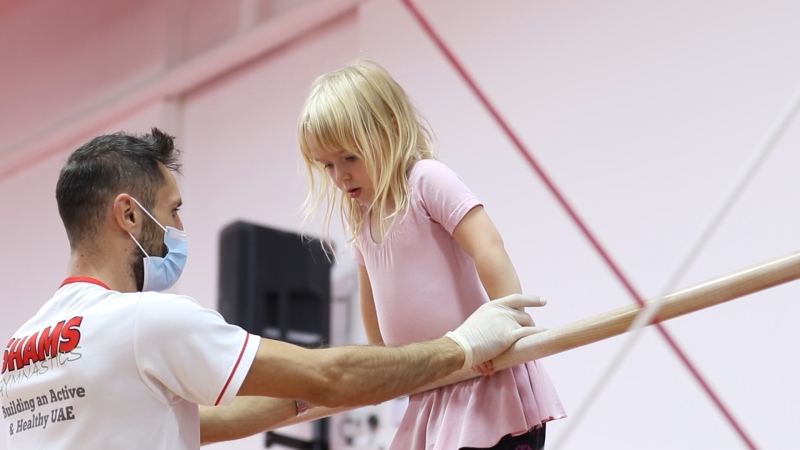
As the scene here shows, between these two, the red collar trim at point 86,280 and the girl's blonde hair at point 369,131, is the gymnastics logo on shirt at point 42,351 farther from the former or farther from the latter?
the girl's blonde hair at point 369,131

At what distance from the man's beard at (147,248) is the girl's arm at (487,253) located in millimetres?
474

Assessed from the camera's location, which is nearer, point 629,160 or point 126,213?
point 126,213

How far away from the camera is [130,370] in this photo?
155 cm

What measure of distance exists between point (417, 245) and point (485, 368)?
0.79ft

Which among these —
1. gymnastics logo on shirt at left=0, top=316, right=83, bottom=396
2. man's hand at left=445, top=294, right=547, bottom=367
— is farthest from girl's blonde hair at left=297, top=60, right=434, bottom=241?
gymnastics logo on shirt at left=0, top=316, right=83, bottom=396

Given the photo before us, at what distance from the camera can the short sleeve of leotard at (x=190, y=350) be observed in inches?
59.8

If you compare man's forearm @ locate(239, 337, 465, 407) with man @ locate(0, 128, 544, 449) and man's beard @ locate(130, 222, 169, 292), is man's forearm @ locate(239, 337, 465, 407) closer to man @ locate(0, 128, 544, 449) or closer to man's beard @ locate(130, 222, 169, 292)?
man @ locate(0, 128, 544, 449)

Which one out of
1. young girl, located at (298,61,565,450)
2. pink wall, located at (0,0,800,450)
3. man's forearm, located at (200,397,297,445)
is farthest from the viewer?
→ pink wall, located at (0,0,800,450)

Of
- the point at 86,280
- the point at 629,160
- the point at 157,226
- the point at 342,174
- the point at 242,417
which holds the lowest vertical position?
the point at 242,417

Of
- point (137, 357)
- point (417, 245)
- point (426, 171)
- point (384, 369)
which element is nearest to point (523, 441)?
point (384, 369)

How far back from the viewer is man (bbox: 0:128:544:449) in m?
1.53

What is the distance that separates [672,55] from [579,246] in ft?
1.92

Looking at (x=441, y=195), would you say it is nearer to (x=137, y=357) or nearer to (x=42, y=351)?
(x=137, y=357)

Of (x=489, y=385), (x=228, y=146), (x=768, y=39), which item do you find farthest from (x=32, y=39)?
(x=489, y=385)
